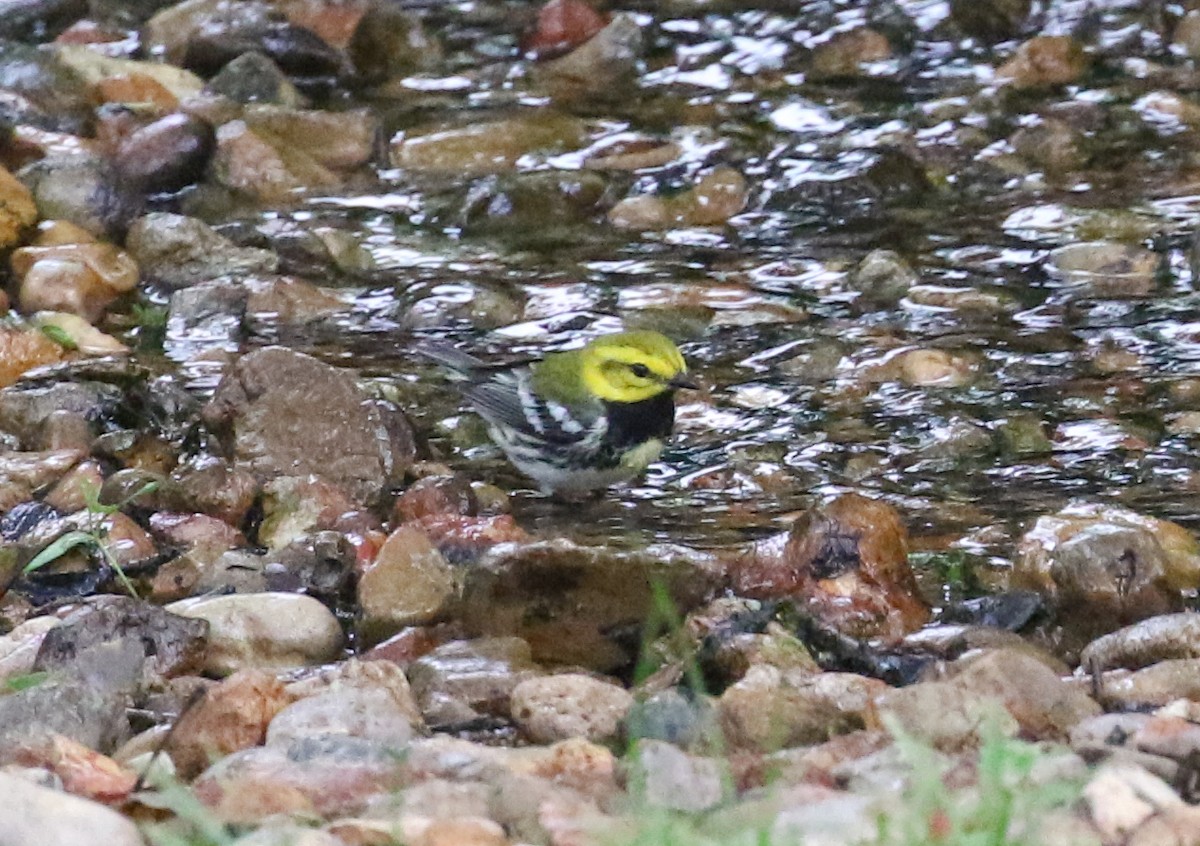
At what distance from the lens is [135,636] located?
4.50m

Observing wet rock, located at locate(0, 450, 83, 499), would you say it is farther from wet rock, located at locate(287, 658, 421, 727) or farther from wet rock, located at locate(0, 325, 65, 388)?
wet rock, located at locate(287, 658, 421, 727)

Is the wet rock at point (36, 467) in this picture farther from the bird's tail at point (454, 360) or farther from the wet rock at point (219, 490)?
the bird's tail at point (454, 360)

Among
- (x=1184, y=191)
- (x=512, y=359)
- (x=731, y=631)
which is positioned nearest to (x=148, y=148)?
(x=512, y=359)

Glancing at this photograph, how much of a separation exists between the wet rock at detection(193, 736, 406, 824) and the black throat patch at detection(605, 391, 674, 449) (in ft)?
10.3

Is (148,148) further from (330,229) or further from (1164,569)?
(1164,569)

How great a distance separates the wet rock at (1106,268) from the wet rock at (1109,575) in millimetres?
2780

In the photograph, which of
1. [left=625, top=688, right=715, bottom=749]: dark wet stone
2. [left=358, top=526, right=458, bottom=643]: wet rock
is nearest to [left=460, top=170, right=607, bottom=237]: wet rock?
[left=358, top=526, right=458, bottom=643]: wet rock

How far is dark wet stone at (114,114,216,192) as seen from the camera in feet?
30.7

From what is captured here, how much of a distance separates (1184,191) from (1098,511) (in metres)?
3.79

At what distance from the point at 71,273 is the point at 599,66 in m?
4.08

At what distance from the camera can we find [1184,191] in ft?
29.2

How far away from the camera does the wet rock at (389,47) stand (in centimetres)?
1134

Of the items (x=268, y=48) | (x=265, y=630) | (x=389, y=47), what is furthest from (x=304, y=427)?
(x=389, y=47)

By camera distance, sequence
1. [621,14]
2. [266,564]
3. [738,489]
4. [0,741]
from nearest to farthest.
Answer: [0,741] → [266,564] → [738,489] → [621,14]
